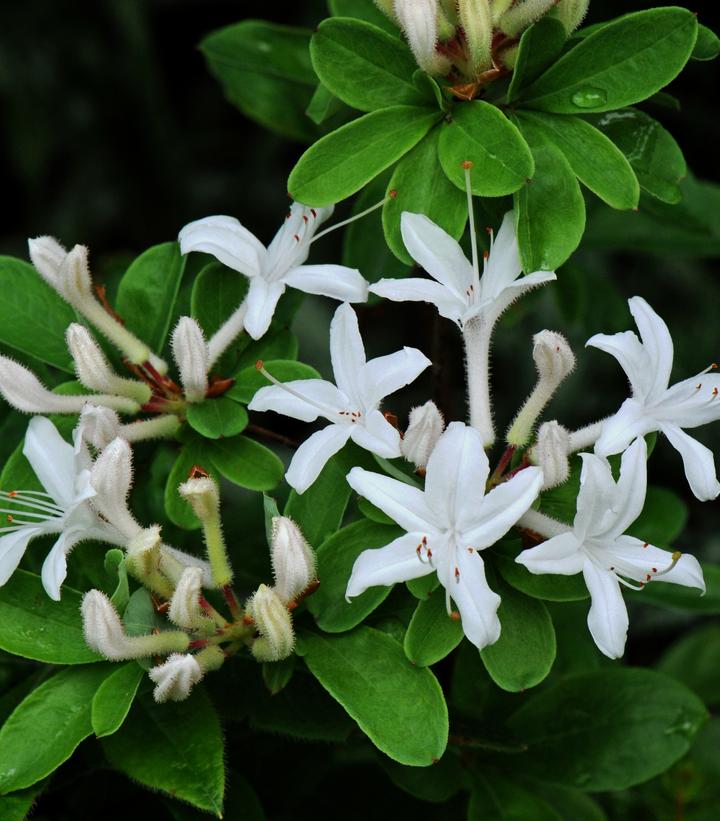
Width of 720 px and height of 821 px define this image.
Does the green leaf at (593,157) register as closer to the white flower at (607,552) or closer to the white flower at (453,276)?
the white flower at (453,276)

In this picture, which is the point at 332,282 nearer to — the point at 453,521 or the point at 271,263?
the point at 271,263

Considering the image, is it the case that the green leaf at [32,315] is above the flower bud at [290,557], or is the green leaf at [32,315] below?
above

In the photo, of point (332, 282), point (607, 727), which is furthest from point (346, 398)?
point (607, 727)

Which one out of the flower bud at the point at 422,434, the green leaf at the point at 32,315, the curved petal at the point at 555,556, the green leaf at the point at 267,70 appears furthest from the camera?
the green leaf at the point at 267,70

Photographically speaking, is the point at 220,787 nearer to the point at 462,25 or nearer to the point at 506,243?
the point at 506,243

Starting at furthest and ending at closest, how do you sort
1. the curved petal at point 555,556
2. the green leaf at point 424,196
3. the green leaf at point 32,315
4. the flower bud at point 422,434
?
the green leaf at point 32,315, the green leaf at point 424,196, the flower bud at point 422,434, the curved petal at point 555,556

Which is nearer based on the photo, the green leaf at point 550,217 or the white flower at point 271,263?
the green leaf at point 550,217

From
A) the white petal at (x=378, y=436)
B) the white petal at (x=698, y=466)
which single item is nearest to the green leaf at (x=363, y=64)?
the white petal at (x=378, y=436)
